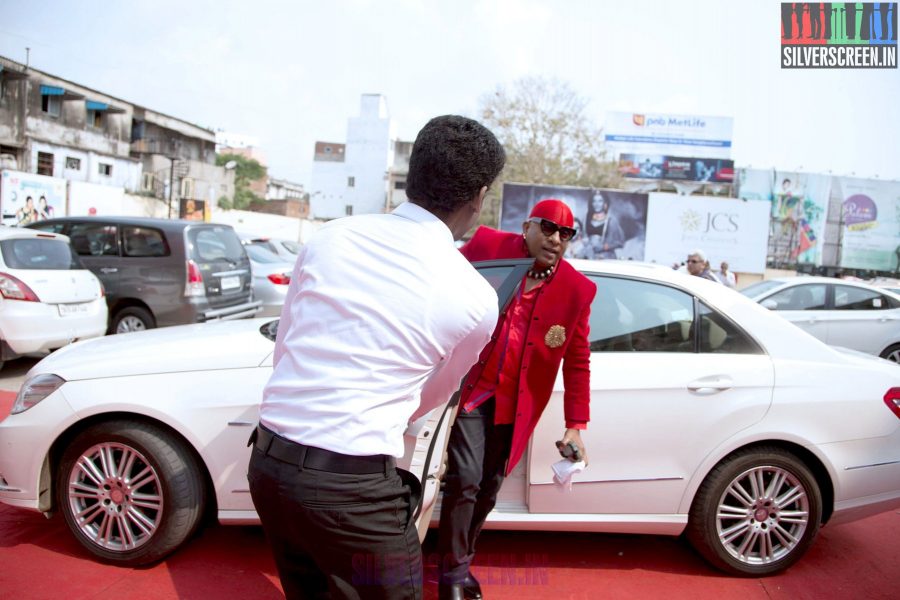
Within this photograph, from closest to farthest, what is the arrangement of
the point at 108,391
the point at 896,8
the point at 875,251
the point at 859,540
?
the point at 108,391 → the point at 859,540 → the point at 896,8 → the point at 875,251

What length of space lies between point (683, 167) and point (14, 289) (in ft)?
129

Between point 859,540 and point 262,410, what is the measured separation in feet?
12.2

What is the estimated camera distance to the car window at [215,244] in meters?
8.38

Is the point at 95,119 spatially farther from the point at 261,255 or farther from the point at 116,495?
the point at 116,495

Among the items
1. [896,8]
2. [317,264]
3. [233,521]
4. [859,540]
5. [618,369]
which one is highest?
[896,8]

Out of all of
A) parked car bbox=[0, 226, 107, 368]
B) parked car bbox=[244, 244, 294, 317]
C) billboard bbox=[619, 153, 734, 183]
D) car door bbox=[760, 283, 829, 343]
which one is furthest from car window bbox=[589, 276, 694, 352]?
billboard bbox=[619, 153, 734, 183]

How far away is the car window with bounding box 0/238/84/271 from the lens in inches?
263

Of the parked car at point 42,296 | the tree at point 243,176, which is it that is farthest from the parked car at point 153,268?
the tree at point 243,176

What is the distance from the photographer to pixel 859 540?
3779mm

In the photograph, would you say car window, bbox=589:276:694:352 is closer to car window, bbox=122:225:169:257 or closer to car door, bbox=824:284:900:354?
car window, bbox=122:225:169:257

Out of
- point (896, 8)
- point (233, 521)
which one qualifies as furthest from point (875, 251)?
point (233, 521)

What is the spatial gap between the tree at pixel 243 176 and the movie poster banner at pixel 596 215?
129ft

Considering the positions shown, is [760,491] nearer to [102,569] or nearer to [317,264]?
[317,264]

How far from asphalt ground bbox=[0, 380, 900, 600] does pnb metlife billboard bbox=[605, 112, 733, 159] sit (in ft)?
127
